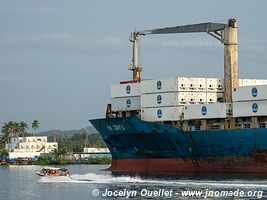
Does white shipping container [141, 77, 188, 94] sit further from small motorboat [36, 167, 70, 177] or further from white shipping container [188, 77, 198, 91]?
small motorboat [36, 167, 70, 177]

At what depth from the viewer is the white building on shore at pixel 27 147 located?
176 m

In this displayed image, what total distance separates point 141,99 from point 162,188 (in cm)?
2624

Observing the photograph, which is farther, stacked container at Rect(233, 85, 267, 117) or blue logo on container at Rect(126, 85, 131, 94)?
blue logo on container at Rect(126, 85, 131, 94)

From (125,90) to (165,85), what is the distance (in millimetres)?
7388

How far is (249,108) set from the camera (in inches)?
3191

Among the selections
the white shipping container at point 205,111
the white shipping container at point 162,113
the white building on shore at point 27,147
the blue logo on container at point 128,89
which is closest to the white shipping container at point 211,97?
the white shipping container at point 205,111

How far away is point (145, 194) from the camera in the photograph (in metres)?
59.9

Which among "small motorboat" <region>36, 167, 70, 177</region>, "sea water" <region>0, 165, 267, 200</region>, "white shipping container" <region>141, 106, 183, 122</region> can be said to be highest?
"white shipping container" <region>141, 106, 183, 122</region>

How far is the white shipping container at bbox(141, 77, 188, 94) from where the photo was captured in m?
86.2

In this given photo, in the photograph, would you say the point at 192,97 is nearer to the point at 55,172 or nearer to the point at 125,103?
the point at 125,103

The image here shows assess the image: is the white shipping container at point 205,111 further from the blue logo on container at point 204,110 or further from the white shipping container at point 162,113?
the white shipping container at point 162,113

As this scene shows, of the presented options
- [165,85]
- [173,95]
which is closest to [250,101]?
[173,95]

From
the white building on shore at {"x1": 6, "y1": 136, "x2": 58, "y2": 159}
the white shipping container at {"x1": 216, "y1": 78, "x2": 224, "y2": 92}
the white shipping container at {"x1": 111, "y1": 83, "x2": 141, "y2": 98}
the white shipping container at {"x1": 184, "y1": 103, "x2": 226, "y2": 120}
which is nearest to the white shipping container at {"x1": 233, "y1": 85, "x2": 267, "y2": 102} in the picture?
the white shipping container at {"x1": 184, "y1": 103, "x2": 226, "y2": 120}

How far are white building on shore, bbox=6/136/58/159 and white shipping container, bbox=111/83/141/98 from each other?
85432 mm
